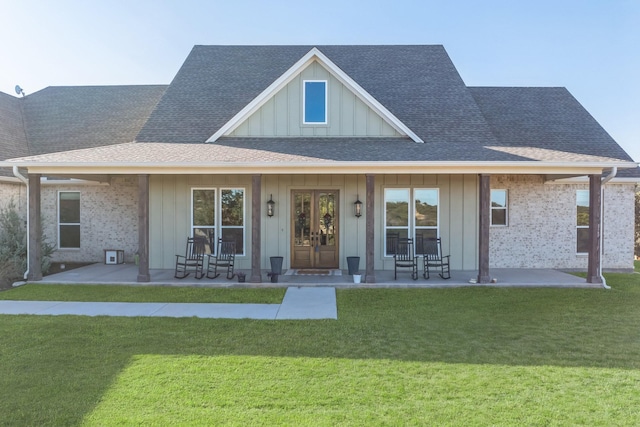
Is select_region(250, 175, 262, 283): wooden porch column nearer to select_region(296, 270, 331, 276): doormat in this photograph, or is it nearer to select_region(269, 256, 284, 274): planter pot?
select_region(269, 256, 284, 274): planter pot

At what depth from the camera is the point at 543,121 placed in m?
12.4

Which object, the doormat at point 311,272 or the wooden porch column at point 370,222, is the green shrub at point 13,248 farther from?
the wooden porch column at point 370,222

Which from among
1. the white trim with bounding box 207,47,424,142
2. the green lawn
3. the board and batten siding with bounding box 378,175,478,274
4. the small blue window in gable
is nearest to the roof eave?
the white trim with bounding box 207,47,424,142

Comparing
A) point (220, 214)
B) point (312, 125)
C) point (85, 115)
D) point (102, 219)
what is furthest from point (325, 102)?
point (85, 115)

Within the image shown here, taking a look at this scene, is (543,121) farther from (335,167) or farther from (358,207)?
(335,167)

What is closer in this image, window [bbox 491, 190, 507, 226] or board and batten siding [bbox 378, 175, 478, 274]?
board and batten siding [bbox 378, 175, 478, 274]

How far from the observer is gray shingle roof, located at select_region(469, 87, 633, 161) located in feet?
36.5

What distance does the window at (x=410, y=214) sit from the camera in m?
10.9

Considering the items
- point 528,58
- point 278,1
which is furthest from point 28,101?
point 528,58

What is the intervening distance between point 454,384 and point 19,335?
609cm

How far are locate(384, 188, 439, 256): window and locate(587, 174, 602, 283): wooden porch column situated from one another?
144 inches

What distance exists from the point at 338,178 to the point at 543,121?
742cm

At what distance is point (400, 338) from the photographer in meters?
5.47

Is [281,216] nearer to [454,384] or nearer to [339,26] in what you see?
[454,384]
